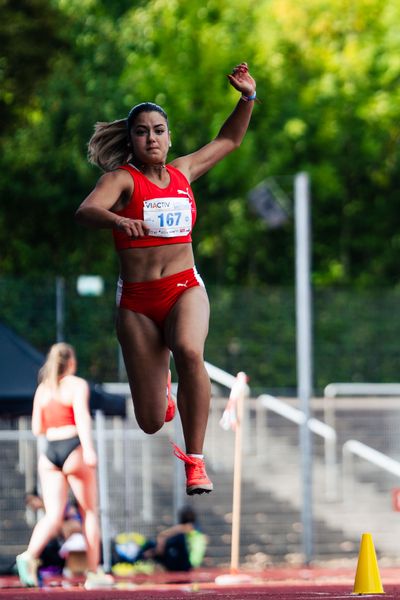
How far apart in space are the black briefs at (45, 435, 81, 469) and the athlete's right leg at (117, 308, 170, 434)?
3792mm

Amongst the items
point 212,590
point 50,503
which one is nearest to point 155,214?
point 212,590

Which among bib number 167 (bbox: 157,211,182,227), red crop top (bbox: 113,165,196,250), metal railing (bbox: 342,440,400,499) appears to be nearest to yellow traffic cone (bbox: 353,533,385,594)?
red crop top (bbox: 113,165,196,250)

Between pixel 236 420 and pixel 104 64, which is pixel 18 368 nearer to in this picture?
pixel 236 420

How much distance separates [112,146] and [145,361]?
3.76ft

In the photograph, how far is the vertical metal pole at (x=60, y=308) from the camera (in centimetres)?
2244

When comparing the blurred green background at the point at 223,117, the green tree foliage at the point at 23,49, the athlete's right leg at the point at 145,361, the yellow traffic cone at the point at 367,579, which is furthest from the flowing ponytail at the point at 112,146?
the green tree foliage at the point at 23,49

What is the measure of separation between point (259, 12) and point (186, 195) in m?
31.9

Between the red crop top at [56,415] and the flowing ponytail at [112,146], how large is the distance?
13.6 feet

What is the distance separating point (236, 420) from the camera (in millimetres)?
14664

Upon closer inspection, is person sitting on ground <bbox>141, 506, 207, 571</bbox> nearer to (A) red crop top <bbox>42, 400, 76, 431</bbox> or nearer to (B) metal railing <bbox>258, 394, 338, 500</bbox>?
(B) metal railing <bbox>258, 394, 338, 500</bbox>

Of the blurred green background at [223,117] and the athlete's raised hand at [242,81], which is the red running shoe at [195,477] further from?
the blurred green background at [223,117]

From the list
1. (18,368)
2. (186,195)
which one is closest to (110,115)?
(18,368)

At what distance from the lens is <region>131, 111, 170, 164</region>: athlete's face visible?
736 centimetres

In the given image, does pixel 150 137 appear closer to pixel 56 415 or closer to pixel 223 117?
pixel 56 415
